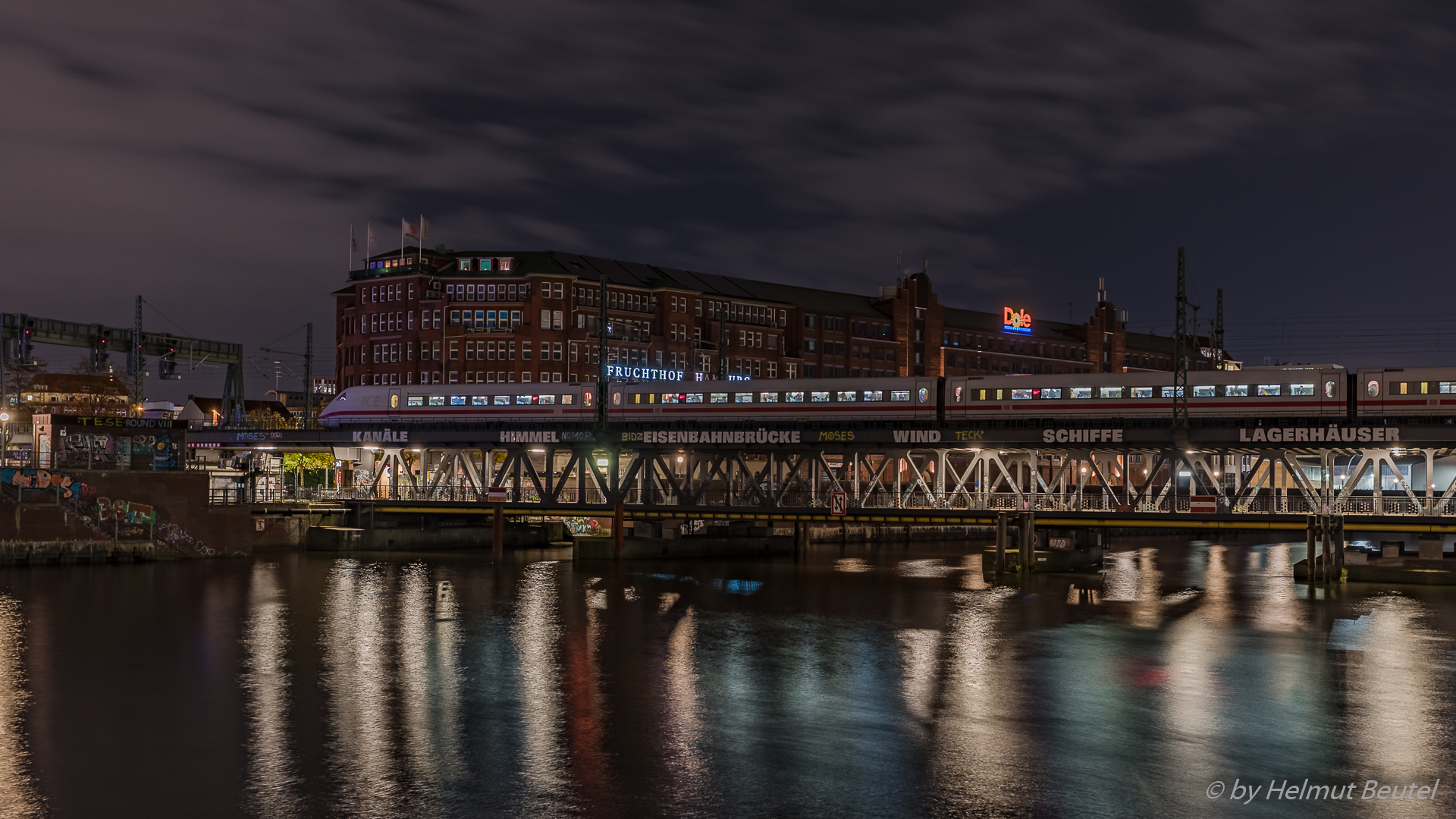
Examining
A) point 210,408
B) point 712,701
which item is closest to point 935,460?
point 712,701

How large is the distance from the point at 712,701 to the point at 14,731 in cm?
1711

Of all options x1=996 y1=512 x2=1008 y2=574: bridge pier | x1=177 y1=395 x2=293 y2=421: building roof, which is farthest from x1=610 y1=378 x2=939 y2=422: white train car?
x1=177 y1=395 x2=293 y2=421: building roof

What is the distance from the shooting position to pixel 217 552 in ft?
270

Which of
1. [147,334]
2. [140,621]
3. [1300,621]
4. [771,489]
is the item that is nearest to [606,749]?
[140,621]


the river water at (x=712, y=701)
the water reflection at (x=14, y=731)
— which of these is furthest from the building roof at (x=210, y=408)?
the water reflection at (x=14, y=731)

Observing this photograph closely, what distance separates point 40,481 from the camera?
73938mm

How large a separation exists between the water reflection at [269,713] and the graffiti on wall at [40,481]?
73.3 ft

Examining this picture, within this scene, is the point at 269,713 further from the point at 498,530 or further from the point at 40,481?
the point at 498,530

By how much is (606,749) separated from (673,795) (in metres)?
3.98

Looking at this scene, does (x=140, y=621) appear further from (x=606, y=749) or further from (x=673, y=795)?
(x=673, y=795)

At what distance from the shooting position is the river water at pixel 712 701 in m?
26.5

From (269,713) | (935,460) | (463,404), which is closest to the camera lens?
(269,713)

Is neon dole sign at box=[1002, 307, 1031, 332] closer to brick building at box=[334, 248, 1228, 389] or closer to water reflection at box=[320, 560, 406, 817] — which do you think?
brick building at box=[334, 248, 1228, 389]

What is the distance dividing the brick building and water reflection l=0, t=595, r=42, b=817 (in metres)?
87.0
